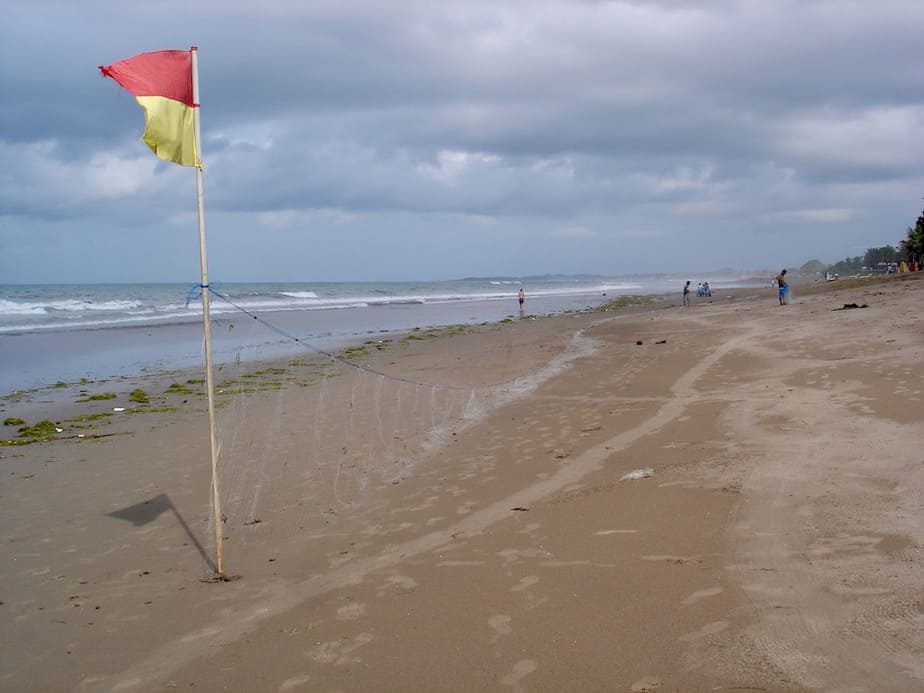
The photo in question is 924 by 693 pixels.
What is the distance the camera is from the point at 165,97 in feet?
17.3

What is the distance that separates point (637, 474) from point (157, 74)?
561 cm

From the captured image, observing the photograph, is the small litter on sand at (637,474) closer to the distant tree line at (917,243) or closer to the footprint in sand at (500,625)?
the footprint in sand at (500,625)

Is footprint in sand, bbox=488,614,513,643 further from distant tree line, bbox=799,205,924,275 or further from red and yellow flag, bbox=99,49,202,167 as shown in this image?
distant tree line, bbox=799,205,924,275

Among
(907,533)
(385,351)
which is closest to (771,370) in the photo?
(907,533)

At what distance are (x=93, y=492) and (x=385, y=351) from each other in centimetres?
1449

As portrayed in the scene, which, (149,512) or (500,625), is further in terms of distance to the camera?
(149,512)

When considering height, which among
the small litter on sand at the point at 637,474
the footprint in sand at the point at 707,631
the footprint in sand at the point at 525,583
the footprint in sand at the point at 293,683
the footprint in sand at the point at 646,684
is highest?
the small litter on sand at the point at 637,474

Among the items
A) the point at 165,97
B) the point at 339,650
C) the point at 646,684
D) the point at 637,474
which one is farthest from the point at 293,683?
the point at 637,474

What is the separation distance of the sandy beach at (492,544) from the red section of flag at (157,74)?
3.68 metres

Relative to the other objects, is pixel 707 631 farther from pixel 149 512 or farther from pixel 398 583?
pixel 149 512

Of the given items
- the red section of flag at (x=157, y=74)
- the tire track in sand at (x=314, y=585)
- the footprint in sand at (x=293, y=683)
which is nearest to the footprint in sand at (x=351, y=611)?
the tire track in sand at (x=314, y=585)

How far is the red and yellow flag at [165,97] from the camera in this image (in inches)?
203

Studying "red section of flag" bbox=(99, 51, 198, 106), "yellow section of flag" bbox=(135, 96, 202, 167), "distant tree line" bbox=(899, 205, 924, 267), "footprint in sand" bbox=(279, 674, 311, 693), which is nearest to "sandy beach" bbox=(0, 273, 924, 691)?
"footprint in sand" bbox=(279, 674, 311, 693)

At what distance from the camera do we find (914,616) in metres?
4.03
